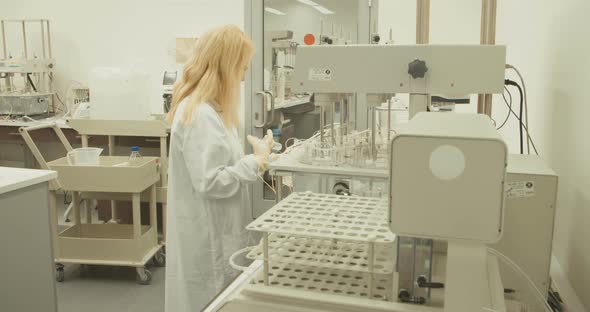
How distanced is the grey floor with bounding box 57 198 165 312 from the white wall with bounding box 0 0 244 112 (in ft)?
5.99

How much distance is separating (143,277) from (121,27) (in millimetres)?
2500

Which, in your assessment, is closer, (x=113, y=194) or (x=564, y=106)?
(x=564, y=106)

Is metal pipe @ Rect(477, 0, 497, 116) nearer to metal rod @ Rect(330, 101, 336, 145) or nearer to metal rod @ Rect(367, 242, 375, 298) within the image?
metal rod @ Rect(330, 101, 336, 145)

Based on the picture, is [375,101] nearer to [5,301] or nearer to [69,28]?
[5,301]

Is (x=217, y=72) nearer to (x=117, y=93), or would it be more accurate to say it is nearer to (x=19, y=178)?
(x=19, y=178)

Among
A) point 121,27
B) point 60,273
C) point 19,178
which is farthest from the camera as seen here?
point 121,27

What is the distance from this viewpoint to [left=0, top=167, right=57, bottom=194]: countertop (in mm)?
1957

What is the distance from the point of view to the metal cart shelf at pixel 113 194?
2975mm

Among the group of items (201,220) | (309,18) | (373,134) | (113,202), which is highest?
(309,18)

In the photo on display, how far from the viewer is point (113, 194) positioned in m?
3.23

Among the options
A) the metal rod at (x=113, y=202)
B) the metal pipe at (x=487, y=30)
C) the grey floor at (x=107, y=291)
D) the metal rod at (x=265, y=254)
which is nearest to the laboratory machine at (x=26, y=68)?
the metal rod at (x=113, y=202)

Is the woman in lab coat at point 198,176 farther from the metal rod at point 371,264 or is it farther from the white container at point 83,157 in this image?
the white container at point 83,157

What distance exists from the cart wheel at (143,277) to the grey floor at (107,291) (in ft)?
0.09

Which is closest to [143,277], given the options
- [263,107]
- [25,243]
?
[25,243]
